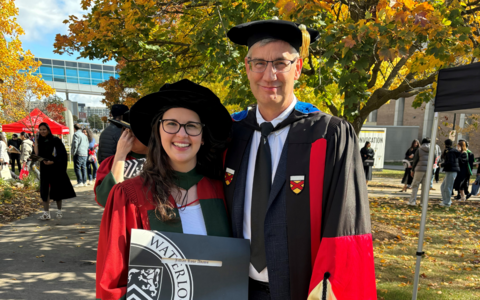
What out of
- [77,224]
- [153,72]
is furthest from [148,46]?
[77,224]

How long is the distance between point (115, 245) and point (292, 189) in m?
0.87

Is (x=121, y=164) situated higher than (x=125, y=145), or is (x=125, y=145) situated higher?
(x=125, y=145)

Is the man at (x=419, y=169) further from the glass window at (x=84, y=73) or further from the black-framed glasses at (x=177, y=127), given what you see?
the glass window at (x=84, y=73)

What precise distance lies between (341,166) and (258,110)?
0.59 meters

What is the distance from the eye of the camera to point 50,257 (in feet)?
16.1

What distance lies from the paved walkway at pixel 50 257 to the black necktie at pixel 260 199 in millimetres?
3113

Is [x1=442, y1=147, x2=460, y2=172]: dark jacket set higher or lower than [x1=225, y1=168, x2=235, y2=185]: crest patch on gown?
lower

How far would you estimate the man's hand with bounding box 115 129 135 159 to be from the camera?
7.25 ft

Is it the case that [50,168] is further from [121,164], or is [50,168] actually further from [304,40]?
[304,40]

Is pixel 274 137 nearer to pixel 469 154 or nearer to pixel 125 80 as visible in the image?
pixel 125 80

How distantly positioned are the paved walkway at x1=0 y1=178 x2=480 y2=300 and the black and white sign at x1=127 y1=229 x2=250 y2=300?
294 centimetres

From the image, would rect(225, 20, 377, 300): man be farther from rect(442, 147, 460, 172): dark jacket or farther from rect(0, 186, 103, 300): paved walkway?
rect(442, 147, 460, 172): dark jacket

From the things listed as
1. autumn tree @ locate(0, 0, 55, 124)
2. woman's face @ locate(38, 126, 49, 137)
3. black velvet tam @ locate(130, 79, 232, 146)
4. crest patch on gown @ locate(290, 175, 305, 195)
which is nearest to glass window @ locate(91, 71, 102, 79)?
autumn tree @ locate(0, 0, 55, 124)

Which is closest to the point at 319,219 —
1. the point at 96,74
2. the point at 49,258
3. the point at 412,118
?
the point at 49,258
